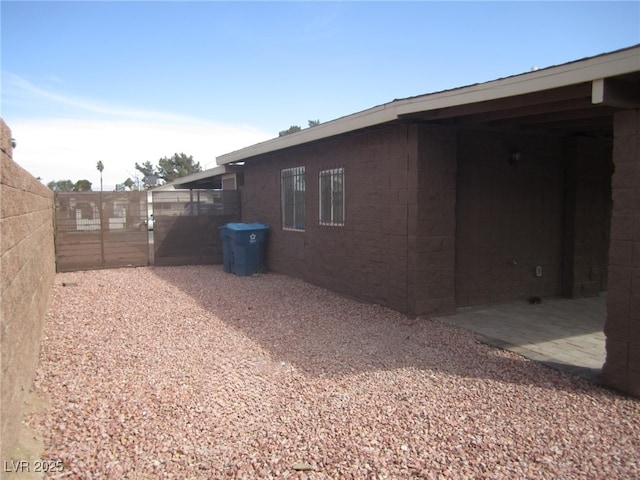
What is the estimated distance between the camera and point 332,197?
852cm

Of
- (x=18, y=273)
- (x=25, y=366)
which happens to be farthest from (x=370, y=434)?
(x=18, y=273)

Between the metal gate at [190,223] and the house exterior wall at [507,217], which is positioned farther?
the metal gate at [190,223]

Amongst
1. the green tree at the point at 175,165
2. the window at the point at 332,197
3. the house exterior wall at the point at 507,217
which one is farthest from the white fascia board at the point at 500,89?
the green tree at the point at 175,165

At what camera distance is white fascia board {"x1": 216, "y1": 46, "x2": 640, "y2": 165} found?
153 inches

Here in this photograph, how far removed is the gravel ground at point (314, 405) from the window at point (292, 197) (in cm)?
379

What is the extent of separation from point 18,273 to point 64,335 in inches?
94.8

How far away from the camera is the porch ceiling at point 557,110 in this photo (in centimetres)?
405

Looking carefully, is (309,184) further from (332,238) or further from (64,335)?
(64,335)

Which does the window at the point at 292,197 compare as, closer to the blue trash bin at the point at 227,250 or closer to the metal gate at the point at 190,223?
the blue trash bin at the point at 227,250

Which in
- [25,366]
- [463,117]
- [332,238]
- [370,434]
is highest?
[463,117]

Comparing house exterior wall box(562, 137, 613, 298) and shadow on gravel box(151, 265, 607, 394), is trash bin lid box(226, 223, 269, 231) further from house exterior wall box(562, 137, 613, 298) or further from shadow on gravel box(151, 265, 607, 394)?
house exterior wall box(562, 137, 613, 298)

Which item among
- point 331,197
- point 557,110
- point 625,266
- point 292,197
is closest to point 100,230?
point 292,197

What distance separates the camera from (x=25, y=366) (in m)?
3.63

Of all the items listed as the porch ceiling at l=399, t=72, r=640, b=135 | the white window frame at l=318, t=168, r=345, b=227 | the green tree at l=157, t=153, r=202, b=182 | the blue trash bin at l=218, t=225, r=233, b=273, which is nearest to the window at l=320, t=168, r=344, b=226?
the white window frame at l=318, t=168, r=345, b=227
